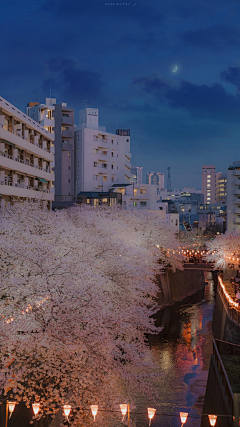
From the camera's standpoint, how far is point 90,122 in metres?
61.2

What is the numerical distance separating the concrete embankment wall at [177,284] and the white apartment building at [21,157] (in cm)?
1476

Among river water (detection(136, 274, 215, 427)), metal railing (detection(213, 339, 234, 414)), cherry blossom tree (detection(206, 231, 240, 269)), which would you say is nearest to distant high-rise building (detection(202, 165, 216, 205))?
cherry blossom tree (detection(206, 231, 240, 269))

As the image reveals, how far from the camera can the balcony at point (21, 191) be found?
2554 cm

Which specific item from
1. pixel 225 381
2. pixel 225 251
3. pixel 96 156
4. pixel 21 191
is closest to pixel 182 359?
pixel 225 381

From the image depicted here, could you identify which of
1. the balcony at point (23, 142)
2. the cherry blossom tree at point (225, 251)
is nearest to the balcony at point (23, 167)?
the balcony at point (23, 142)

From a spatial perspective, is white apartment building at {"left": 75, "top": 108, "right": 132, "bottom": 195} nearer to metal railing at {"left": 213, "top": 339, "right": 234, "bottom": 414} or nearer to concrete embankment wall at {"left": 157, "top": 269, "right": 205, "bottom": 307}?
concrete embankment wall at {"left": 157, "top": 269, "right": 205, "bottom": 307}

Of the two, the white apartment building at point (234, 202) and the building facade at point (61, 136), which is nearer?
the building facade at point (61, 136)

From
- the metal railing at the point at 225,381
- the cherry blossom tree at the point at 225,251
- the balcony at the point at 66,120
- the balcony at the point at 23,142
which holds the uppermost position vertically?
the balcony at the point at 66,120

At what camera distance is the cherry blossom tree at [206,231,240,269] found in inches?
1455

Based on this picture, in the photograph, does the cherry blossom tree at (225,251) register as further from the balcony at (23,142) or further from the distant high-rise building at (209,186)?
the distant high-rise building at (209,186)

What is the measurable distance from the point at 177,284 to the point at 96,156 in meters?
27.6

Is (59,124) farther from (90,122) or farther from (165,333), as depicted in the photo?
(165,333)

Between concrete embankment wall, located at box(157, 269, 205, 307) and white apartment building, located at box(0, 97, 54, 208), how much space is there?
48.4 feet

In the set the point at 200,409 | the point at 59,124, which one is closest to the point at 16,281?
the point at 200,409
